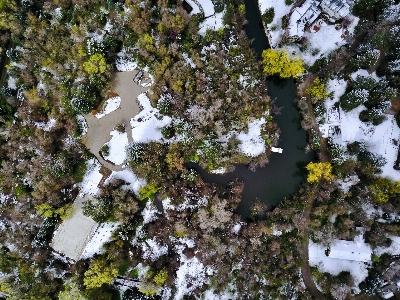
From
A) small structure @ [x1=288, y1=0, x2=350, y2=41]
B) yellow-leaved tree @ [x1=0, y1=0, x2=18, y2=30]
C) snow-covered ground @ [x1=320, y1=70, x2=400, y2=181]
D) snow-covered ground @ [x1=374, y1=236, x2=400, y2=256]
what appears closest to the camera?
small structure @ [x1=288, y1=0, x2=350, y2=41]

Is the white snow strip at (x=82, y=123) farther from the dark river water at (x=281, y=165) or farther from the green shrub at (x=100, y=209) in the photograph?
the dark river water at (x=281, y=165)

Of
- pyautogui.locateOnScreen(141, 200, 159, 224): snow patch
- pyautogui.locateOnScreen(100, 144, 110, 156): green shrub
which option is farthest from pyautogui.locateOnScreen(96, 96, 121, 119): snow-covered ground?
pyautogui.locateOnScreen(141, 200, 159, 224): snow patch

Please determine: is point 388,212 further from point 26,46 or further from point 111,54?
point 26,46

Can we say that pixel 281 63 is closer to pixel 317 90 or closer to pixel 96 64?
pixel 317 90

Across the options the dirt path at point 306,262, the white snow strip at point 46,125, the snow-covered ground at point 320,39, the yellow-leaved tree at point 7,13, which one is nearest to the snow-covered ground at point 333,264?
the dirt path at point 306,262

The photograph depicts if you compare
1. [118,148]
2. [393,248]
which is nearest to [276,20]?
[118,148]

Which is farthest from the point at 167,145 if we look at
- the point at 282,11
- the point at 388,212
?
the point at 388,212

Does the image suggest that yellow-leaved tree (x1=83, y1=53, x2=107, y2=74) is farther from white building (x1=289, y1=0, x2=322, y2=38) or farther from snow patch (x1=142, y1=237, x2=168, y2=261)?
white building (x1=289, y1=0, x2=322, y2=38)
